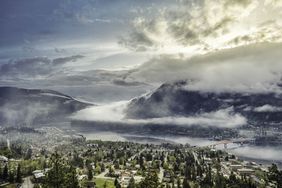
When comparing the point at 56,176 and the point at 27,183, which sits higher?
the point at 56,176

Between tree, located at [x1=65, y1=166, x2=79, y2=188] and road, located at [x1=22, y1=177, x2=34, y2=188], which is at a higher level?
tree, located at [x1=65, y1=166, x2=79, y2=188]

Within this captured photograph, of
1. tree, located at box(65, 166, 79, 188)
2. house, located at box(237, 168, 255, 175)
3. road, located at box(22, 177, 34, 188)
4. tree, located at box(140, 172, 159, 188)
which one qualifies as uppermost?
tree, located at box(140, 172, 159, 188)

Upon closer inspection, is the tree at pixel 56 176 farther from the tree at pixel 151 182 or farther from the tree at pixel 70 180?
the tree at pixel 151 182

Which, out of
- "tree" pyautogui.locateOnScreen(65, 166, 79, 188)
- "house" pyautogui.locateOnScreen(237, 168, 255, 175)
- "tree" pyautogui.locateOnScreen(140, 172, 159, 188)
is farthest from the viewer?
"house" pyautogui.locateOnScreen(237, 168, 255, 175)

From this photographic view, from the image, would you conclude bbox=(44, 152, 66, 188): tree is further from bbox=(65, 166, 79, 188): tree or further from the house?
the house

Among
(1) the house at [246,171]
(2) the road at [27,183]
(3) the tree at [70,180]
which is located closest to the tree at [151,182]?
(3) the tree at [70,180]

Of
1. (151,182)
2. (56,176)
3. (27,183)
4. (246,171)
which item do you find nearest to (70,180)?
(56,176)

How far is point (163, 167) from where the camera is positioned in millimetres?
179750

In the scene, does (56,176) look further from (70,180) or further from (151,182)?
(151,182)

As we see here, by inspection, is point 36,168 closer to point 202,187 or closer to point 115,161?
point 115,161

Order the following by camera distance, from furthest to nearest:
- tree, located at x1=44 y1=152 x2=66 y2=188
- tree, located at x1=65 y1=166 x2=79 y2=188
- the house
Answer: the house
tree, located at x1=65 y1=166 x2=79 y2=188
tree, located at x1=44 y1=152 x2=66 y2=188

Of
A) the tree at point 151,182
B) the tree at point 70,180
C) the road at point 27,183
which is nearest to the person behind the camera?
the tree at point 151,182

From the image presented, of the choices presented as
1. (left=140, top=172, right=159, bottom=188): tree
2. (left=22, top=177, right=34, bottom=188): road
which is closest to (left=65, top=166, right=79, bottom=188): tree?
(left=140, top=172, right=159, bottom=188): tree

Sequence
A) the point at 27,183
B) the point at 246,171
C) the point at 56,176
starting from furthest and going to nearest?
the point at 246,171 → the point at 27,183 → the point at 56,176
